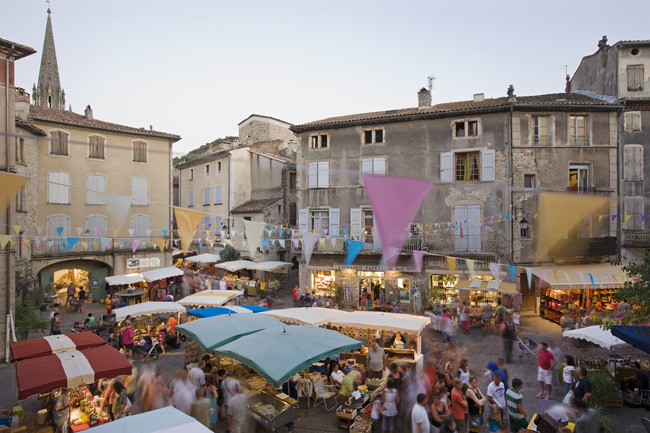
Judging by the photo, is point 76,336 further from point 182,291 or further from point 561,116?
point 561,116

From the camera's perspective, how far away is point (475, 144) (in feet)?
63.4

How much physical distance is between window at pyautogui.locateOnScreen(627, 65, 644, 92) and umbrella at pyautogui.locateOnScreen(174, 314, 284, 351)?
2104 cm

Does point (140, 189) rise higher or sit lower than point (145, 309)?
higher

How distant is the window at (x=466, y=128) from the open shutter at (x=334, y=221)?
750 centimetres

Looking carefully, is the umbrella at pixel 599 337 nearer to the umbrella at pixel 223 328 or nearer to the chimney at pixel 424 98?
the umbrella at pixel 223 328

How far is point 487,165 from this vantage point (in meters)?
A: 19.0

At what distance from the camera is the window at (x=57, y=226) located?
21.1 metres

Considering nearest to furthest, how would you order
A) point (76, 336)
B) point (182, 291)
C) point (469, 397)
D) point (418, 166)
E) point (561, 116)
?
point (469, 397), point (76, 336), point (561, 116), point (418, 166), point (182, 291)

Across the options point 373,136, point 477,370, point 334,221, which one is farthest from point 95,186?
point 477,370

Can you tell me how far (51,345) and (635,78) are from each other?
25.8 meters

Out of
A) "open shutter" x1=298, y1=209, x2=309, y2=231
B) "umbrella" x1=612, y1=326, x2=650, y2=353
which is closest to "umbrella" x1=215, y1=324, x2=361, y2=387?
"umbrella" x1=612, y1=326, x2=650, y2=353

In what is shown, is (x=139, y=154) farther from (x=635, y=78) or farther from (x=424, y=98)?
(x=635, y=78)

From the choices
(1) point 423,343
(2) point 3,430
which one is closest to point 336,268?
(1) point 423,343

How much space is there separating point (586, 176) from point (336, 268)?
13.3 metres
